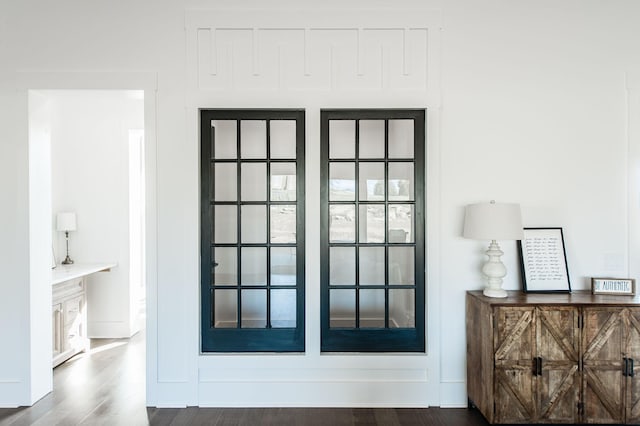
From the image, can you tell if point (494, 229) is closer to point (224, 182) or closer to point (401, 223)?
point (401, 223)

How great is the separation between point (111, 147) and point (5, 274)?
2272 mm

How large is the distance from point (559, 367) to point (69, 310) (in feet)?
15.0

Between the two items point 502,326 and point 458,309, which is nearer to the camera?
point 502,326

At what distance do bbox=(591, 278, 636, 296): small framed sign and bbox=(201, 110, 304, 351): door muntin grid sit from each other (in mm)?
2267

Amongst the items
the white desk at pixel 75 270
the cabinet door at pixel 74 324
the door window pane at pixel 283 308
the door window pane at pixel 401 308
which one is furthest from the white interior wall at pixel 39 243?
the door window pane at pixel 401 308

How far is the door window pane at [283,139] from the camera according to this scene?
3422mm

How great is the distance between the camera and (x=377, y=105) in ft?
11.0

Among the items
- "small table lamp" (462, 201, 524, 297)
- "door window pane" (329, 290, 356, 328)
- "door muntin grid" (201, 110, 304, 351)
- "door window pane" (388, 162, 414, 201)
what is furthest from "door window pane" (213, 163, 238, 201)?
"small table lamp" (462, 201, 524, 297)

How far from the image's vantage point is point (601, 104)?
11.0 feet

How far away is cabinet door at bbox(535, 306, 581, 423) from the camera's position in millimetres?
2885

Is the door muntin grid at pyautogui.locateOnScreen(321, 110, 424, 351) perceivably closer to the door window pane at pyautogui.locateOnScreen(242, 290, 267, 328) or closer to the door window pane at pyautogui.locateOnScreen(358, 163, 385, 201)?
the door window pane at pyautogui.locateOnScreen(358, 163, 385, 201)

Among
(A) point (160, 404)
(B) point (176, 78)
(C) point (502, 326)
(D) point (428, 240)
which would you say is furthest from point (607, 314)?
(B) point (176, 78)

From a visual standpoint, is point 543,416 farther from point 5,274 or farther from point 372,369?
point 5,274

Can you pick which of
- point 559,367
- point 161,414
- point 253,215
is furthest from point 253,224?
point 559,367
